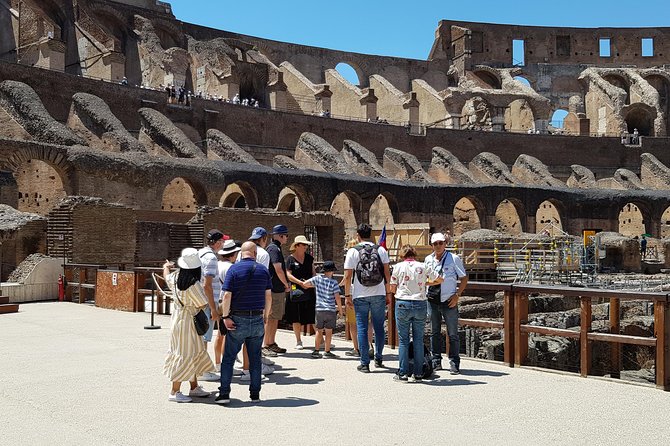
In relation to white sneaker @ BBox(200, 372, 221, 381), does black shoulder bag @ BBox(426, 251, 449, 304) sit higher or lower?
higher

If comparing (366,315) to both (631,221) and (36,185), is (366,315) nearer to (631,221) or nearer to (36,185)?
(36,185)

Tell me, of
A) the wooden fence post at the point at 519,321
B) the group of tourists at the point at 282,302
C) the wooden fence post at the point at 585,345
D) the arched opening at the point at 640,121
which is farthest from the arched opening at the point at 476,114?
the wooden fence post at the point at 585,345

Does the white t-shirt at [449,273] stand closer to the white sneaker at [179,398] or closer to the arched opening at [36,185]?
the white sneaker at [179,398]

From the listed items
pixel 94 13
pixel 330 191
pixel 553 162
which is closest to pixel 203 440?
pixel 330 191

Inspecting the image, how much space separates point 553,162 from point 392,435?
41028mm

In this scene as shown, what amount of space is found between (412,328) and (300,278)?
6.58 ft

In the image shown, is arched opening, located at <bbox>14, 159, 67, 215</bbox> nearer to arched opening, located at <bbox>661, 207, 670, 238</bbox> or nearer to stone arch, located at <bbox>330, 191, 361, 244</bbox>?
stone arch, located at <bbox>330, 191, 361, 244</bbox>

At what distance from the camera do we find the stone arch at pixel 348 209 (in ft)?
99.3

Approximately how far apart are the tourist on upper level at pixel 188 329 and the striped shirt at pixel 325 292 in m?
→ 2.32

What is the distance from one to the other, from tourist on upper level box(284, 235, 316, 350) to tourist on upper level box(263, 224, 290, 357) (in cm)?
27

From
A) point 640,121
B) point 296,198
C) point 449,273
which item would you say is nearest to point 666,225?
point 640,121

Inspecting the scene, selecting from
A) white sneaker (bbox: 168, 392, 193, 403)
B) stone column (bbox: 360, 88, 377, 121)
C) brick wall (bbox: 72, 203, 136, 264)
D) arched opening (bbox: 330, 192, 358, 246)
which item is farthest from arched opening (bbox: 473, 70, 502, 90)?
white sneaker (bbox: 168, 392, 193, 403)

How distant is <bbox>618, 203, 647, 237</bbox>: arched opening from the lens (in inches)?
1583

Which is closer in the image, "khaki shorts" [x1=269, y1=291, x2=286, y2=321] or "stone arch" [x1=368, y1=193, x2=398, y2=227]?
"khaki shorts" [x1=269, y1=291, x2=286, y2=321]
